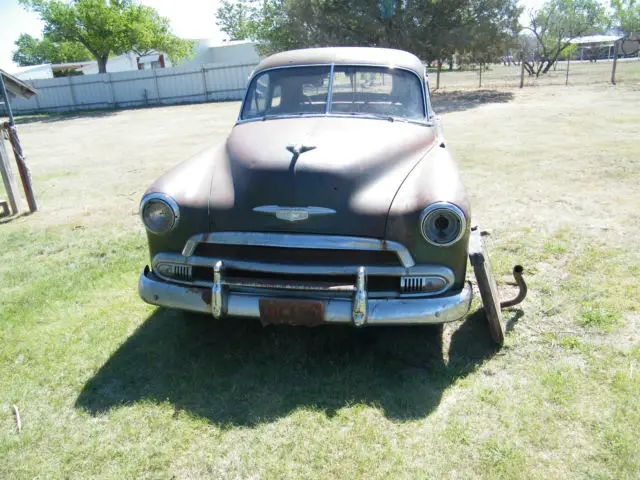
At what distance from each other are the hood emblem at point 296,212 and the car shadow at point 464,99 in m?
13.6

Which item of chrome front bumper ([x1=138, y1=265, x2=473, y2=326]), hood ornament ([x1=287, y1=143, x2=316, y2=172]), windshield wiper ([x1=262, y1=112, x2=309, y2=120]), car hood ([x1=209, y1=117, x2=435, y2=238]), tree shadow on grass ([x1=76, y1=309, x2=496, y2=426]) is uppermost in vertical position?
windshield wiper ([x1=262, y1=112, x2=309, y2=120])

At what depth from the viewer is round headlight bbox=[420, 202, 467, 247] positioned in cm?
292

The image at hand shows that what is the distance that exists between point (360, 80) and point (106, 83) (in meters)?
26.1

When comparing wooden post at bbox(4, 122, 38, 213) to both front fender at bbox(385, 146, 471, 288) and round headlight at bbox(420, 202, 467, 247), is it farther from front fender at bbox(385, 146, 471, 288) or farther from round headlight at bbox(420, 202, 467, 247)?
round headlight at bbox(420, 202, 467, 247)

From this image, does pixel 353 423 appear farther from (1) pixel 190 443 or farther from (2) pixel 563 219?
(2) pixel 563 219

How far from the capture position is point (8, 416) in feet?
9.52

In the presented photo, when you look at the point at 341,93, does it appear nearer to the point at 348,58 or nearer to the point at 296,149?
the point at 348,58

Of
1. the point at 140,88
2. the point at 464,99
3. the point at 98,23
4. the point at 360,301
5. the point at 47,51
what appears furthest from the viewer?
the point at 47,51

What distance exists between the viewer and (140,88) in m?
26.5

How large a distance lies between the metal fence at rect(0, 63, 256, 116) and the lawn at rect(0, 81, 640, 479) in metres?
21.3

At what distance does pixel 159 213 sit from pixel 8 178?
464cm

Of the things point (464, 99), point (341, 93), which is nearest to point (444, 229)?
point (341, 93)

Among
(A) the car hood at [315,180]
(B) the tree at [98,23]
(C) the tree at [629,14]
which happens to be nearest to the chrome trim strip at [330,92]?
(A) the car hood at [315,180]

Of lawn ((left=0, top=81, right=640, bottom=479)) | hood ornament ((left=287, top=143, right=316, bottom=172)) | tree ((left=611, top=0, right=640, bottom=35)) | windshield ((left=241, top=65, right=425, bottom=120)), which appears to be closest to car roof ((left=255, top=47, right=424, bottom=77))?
windshield ((left=241, top=65, right=425, bottom=120))
